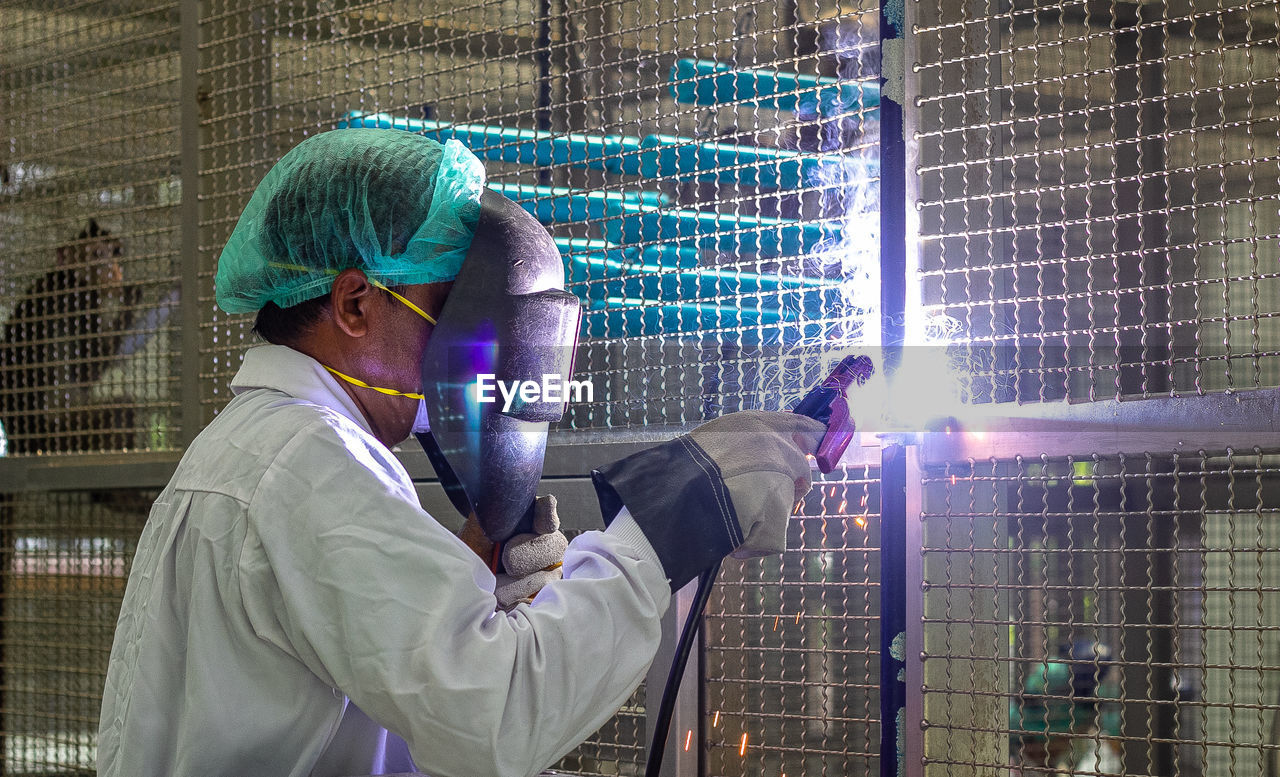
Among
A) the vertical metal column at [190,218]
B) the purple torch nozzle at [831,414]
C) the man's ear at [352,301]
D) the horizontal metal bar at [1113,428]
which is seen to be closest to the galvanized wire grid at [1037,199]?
the horizontal metal bar at [1113,428]

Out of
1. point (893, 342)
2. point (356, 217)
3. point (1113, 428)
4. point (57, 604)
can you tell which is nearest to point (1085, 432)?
point (1113, 428)

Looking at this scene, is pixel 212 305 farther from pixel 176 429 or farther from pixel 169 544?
pixel 169 544

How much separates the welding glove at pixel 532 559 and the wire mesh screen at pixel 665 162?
0.45 meters

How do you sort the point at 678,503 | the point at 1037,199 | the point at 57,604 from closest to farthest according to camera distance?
the point at 678,503 < the point at 1037,199 < the point at 57,604

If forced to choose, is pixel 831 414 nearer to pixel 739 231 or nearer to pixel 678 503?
pixel 678 503

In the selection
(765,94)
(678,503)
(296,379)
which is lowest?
(678,503)

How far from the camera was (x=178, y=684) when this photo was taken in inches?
50.0

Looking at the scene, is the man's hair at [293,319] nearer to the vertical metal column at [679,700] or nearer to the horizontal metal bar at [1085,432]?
the horizontal metal bar at [1085,432]

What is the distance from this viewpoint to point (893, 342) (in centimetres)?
168

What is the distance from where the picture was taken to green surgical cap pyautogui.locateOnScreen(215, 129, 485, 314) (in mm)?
1378

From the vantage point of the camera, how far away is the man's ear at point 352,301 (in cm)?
139

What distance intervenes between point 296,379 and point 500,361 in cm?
24

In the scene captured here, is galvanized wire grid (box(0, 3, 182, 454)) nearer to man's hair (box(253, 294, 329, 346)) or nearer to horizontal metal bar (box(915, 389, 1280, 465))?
man's hair (box(253, 294, 329, 346))

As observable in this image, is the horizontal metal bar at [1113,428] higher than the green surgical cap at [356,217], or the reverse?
the green surgical cap at [356,217]
